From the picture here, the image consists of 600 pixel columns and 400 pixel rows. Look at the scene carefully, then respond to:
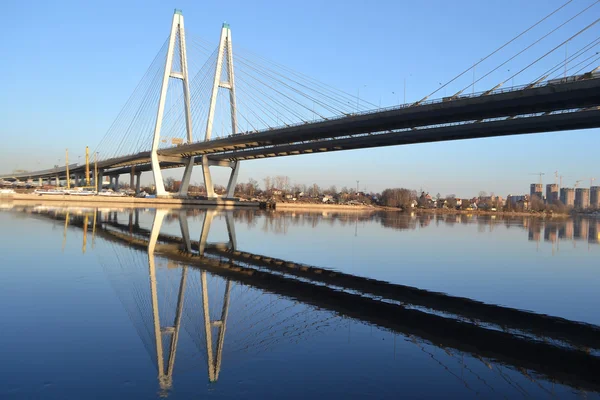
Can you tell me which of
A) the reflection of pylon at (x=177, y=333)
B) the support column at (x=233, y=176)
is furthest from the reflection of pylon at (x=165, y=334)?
the support column at (x=233, y=176)

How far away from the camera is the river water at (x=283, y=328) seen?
5.44 m

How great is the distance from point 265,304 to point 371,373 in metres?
3.79

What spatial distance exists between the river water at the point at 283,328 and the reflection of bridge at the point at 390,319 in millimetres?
37

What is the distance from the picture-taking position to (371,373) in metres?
5.90

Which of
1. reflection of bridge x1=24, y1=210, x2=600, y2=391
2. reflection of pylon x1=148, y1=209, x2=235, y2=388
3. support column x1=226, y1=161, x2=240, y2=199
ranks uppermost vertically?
support column x1=226, y1=161, x2=240, y2=199

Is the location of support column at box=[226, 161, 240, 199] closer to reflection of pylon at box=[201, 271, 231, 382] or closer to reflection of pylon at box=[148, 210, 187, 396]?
reflection of pylon at box=[148, 210, 187, 396]

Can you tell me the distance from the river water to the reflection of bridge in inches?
1.4

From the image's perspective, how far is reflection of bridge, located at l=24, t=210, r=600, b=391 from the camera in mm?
6637

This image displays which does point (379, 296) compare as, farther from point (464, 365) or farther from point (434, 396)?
point (434, 396)

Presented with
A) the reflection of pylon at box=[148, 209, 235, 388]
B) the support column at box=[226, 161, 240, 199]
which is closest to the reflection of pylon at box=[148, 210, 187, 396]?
the reflection of pylon at box=[148, 209, 235, 388]

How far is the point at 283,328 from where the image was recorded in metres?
7.75

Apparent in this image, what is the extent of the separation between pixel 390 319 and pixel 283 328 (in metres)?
2.19

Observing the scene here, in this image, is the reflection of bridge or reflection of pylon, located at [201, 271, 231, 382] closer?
reflection of pylon, located at [201, 271, 231, 382]

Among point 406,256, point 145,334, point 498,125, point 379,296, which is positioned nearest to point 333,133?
point 498,125
